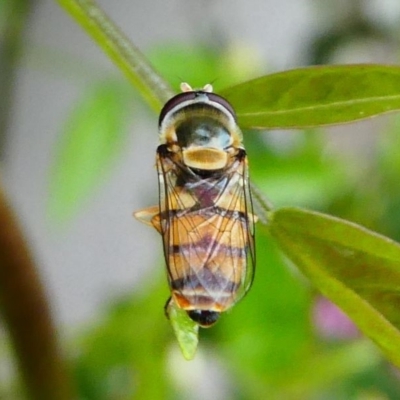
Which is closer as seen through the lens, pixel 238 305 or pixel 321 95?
pixel 321 95

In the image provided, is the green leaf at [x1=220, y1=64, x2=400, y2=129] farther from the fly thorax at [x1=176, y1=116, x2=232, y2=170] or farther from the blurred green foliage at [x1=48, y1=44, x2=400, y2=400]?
the blurred green foliage at [x1=48, y1=44, x2=400, y2=400]

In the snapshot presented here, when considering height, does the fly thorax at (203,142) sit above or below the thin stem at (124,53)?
below

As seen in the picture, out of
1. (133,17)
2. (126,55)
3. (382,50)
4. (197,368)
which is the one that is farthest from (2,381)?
(133,17)

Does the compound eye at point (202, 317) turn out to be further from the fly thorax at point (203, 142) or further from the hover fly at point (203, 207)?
the fly thorax at point (203, 142)

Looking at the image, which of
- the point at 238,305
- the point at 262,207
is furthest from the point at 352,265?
the point at 238,305

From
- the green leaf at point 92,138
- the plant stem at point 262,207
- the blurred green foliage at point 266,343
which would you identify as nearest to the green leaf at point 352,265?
the plant stem at point 262,207

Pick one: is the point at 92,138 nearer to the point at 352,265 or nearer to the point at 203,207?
the point at 203,207
